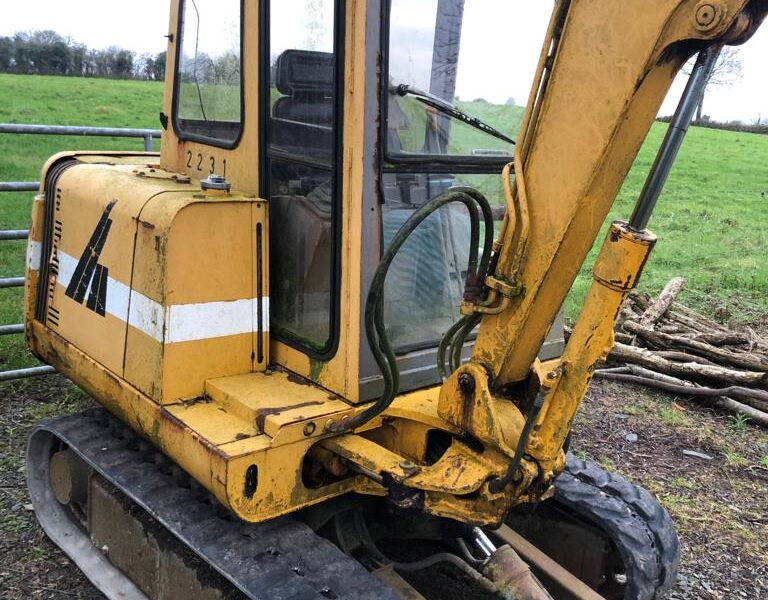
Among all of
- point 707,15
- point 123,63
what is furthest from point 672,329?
point 123,63

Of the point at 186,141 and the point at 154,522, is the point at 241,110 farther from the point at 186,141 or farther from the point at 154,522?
the point at 154,522

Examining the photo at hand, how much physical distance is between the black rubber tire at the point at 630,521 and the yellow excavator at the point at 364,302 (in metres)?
0.01

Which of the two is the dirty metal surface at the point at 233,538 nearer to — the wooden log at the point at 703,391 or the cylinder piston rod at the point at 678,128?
the cylinder piston rod at the point at 678,128

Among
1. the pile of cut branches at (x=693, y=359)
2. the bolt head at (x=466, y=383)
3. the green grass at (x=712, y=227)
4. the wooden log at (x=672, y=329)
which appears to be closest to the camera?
the bolt head at (x=466, y=383)

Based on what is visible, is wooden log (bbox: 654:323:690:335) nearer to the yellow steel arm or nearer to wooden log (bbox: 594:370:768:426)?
wooden log (bbox: 594:370:768:426)

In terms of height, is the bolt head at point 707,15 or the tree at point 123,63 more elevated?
the tree at point 123,63

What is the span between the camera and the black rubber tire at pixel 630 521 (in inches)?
128

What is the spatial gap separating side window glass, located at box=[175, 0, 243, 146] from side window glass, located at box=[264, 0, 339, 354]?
0.80 feet

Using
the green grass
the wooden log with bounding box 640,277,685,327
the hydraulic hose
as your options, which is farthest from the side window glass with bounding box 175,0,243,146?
the wooden log with bounding box 640,277,685,327

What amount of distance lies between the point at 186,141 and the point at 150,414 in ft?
4.34

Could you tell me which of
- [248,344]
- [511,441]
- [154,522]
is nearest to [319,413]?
[248,344]

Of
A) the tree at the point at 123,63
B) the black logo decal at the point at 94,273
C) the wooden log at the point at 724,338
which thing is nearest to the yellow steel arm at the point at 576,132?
the black logo decal at the point at 94,273

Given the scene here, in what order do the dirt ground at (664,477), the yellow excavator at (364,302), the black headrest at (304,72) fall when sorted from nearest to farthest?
the yellow excavator at (364,302) < the black headrest at (304,72) < the dirt ground at (664,477)

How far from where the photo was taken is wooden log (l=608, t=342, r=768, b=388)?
5.94 m
